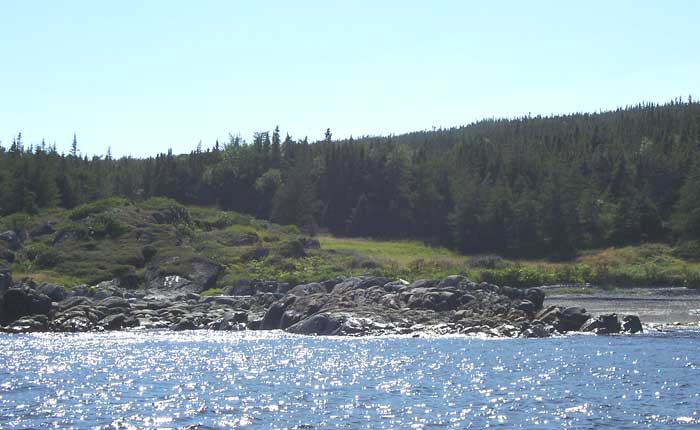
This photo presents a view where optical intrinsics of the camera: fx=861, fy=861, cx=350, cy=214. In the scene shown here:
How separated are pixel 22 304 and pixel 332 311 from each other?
23212mm

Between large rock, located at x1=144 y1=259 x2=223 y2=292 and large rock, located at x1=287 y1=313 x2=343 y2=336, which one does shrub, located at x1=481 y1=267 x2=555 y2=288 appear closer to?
large rock, located at x1=144 y1=259 x2=223 y2=292

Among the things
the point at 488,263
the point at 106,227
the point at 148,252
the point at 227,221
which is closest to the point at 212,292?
the point at 148,252

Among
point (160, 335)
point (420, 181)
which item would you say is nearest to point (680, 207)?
point (420, 181)

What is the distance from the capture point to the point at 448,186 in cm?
13375

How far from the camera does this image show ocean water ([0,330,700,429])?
28.6 metres

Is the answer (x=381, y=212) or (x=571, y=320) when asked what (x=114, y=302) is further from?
(x=381, y=212)

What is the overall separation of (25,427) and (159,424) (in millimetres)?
4172

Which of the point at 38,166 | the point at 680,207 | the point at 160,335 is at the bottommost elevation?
the point at 160,335

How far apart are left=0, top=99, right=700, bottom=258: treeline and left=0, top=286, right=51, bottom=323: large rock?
55.6m

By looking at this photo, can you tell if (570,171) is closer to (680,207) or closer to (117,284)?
(680,207)

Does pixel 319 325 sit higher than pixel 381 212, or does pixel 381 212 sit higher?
pixel 381 212

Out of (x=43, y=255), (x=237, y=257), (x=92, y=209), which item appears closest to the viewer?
(x=43, y=255)

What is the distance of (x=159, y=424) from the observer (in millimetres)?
27734

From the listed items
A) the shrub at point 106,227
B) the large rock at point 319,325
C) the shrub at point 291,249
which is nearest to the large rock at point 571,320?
the large rock at point 319,325
